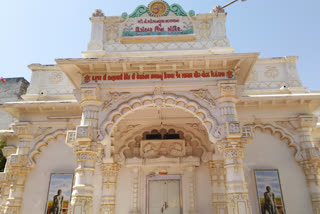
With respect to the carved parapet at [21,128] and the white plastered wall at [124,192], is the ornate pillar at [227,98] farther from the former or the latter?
the carved parapet at [21,128]

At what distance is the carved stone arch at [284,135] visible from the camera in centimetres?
1008

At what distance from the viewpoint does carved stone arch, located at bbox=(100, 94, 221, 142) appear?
7598 mm

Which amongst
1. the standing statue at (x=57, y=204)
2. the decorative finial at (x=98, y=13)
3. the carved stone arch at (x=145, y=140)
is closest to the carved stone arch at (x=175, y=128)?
the carved stone arch at (x=145, y=140)

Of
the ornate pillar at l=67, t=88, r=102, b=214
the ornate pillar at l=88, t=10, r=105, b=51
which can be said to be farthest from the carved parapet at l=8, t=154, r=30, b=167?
the ornate pillar at l=88, t=10, r=105, b=51

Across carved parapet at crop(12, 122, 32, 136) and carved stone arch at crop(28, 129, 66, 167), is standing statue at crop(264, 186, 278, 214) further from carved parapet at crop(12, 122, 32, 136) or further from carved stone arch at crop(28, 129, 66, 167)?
carved parapet at crop(12, 122, 32, 136)

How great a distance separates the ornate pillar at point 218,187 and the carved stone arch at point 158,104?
11.2 feet

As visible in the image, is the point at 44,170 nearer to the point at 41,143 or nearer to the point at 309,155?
the point at 41,143

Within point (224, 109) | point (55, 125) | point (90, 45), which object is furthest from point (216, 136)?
point (55, 125)

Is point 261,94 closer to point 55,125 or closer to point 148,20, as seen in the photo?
point 148,20

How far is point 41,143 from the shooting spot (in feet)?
35.2

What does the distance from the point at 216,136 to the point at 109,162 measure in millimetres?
5144

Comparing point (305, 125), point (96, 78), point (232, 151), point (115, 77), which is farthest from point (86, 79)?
point (305, 125)

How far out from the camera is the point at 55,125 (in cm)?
1099

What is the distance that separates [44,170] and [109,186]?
275 centimetres
